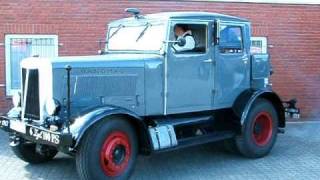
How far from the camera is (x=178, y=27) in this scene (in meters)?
7.61

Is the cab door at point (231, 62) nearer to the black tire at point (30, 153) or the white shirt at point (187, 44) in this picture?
the white shirt at point (187, 44)

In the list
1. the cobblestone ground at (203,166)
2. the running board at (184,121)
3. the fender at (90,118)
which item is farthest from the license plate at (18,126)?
the running board at (184,121)

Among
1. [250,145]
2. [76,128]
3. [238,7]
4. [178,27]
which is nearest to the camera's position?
[76,128]

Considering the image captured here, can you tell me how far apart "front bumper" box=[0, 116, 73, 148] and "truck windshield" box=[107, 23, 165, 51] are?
1.96m

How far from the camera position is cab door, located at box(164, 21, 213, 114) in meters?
7.38

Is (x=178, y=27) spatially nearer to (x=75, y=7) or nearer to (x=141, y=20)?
(x=141, y=20)

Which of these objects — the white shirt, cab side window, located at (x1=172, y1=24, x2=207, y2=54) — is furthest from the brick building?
the white shirt

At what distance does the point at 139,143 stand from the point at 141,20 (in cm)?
199

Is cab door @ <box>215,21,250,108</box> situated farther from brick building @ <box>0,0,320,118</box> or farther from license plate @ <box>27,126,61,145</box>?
brick building @ <box>0,0,320,118</box>

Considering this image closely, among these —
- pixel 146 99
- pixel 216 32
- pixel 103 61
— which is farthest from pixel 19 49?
pixel 216 32

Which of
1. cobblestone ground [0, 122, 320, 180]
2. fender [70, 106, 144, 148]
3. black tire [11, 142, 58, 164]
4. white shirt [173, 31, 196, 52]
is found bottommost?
cobblestone ground [0, 122, 320, 180]

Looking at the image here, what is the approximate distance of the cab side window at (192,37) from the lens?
24.6 ft

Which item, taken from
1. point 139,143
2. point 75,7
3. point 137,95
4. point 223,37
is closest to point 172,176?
point 139,143

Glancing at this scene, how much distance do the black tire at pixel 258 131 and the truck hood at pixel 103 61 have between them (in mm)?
1910
